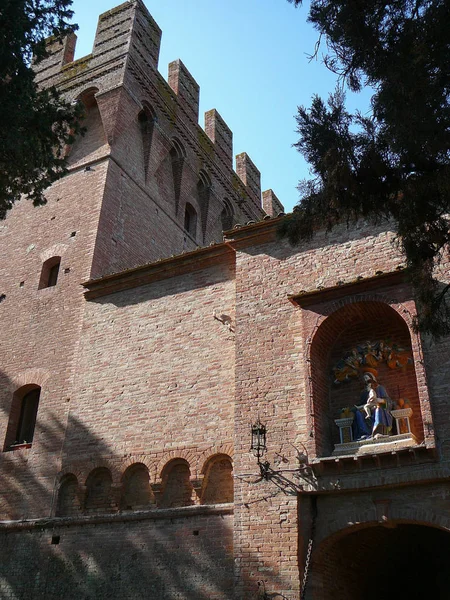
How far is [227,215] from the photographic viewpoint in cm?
2192

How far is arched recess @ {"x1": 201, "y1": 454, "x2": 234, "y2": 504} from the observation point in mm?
10297

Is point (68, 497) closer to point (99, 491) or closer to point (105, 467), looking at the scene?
point (99, 491)

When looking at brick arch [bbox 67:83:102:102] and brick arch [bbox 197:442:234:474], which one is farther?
brick arch [bbox 67:83:102:102]

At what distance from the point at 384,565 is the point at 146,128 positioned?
42.6 ft

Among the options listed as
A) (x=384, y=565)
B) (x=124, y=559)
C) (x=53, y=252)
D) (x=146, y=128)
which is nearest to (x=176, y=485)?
(x=124, y=559)

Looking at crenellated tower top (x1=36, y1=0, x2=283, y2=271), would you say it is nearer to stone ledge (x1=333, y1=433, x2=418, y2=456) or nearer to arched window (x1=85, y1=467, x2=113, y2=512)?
arched window (x1=85, y1=467, x2=113, y2=512)

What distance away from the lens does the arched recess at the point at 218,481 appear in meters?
10.3

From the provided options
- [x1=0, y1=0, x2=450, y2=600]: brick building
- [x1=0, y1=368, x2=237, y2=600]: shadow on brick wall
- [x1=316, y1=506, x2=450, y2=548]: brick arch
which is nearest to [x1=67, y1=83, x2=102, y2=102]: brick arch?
[x1=0, y1=0, x2=450, y2=600]: brick building

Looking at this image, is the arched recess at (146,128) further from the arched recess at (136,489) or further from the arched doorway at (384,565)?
the arched doorway at (384,565)

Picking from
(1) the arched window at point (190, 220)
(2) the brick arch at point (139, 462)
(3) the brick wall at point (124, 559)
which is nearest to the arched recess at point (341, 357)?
(3) the brick wall at point (124, 559)

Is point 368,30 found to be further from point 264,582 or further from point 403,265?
point 264,582

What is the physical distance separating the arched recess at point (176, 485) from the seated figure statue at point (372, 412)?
9.92ft

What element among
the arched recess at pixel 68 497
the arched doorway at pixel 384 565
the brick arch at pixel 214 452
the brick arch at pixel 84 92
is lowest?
the arched doorway at pixel 384 565

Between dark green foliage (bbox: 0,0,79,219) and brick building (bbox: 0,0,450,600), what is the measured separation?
12.6 feet
